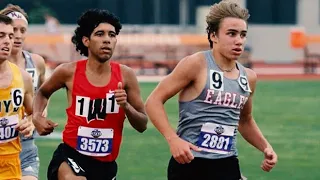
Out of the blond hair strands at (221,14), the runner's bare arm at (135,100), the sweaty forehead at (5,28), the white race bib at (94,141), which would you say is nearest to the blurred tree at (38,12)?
the sweaty forehead at (5,28)

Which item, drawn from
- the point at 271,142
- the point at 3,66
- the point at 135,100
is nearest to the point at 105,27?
the point at 135,100

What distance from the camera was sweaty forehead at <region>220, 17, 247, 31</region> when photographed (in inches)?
297

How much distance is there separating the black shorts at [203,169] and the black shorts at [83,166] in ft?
2.18

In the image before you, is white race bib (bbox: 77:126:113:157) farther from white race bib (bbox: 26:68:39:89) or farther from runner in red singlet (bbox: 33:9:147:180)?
white race bib (bbox: 26:68:39:89)

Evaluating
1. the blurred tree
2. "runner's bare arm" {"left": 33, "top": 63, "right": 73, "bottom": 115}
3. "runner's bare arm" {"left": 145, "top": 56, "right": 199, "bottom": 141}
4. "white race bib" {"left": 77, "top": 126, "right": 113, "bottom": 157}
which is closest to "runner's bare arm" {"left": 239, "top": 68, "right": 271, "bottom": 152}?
"runner's bare arm" {"left": 145, "top": 56, "right": 199, "bottom": 141}

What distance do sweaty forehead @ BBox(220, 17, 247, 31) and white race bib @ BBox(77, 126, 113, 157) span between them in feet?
3.93

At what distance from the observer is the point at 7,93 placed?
8367 millimetres

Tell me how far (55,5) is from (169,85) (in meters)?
41.3

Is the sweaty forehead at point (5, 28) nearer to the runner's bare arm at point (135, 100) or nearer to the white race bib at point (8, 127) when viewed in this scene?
the white race bib at point (8, 127)

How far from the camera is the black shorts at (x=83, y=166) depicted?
8047 mm

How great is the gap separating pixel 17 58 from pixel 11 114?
1.79m

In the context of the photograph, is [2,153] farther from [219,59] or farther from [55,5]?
[55,5]

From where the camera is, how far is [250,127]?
7.99m

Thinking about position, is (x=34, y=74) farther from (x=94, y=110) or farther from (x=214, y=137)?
(x=214, y=137)
